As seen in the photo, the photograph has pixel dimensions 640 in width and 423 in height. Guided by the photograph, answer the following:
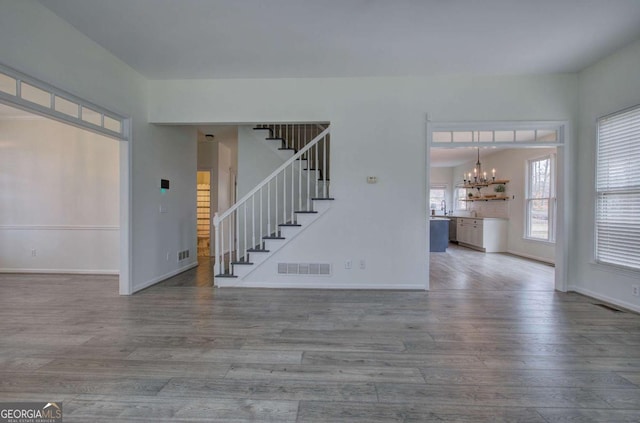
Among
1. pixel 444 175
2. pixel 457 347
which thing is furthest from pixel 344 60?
pixel 444 175

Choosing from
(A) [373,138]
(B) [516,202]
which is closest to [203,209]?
(A) [373,138]

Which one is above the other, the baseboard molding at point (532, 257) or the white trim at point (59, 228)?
the white trim at point (59, 228)

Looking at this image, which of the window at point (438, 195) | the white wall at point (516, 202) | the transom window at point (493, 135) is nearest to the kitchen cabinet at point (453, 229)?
the white wall at point (516, 202)

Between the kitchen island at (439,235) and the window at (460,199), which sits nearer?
the kitchen island at (439,235)

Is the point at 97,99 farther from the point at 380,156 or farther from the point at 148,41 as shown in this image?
the point at 380,156

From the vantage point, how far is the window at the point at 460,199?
9914 millimetres

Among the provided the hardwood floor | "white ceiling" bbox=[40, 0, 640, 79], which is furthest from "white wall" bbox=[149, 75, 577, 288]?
the hardwood floor

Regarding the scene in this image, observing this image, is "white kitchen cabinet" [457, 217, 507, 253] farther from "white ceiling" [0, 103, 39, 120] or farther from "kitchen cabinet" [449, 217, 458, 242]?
"white ceiling" [0, 103, 39, 120]

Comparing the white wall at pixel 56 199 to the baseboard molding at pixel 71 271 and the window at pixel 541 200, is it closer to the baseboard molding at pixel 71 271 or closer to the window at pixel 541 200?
the baseboard molding at pixel 71 271

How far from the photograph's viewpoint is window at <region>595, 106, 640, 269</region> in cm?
325

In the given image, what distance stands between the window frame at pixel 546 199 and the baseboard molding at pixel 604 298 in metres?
2.58

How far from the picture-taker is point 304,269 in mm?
4113

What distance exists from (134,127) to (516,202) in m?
8.52

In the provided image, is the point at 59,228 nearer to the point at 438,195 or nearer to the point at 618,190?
the point at 618,190
